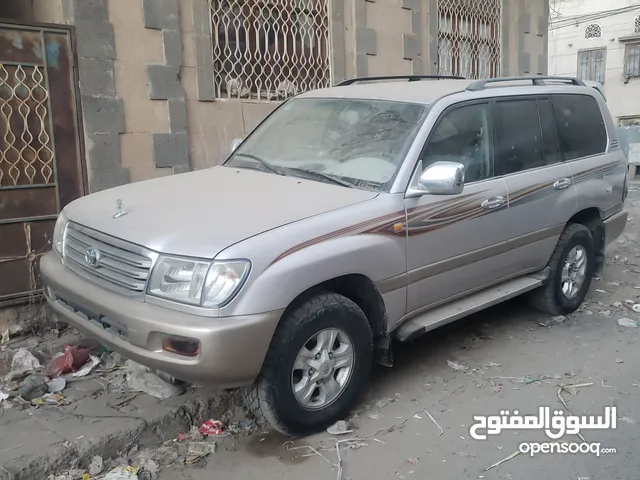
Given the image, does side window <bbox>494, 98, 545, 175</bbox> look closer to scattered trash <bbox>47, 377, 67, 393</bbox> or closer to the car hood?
the car hood

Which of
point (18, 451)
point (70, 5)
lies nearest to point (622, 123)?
point (70, 5)

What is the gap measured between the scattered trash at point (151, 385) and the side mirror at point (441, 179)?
6.53 ft

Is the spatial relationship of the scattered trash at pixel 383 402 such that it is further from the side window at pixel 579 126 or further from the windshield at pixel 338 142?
the side window at pixel 579 126

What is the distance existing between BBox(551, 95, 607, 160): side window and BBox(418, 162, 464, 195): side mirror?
6.23ft

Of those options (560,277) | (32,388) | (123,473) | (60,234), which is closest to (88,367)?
(32,388)

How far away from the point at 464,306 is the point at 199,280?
2.06m

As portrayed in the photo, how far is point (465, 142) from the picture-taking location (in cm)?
439

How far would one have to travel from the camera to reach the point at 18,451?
11.0 ft

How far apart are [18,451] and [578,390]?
3425 millimetres

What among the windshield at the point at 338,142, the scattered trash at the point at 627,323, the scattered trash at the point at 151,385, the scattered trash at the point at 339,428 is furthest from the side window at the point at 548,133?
the scattered trash at the point at 151,385

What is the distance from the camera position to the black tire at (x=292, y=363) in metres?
3.30

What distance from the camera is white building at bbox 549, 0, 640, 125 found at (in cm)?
2869

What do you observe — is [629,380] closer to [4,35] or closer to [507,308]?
[507,308]

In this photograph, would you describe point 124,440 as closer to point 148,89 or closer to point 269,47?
point 148,89
